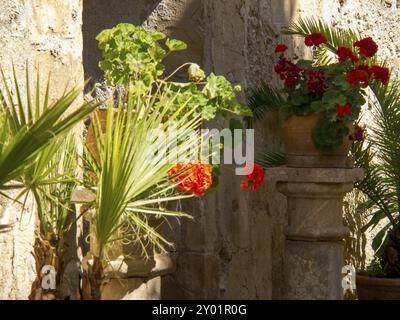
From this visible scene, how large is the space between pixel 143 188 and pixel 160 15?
1.78 metres

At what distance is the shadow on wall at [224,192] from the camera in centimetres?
520

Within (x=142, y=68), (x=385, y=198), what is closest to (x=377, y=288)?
(x=385, y=198)

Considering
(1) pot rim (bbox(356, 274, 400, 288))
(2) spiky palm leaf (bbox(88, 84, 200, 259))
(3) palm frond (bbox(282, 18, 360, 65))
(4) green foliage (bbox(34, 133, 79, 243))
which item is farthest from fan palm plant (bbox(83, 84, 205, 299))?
(1) pot rim (bbox(356, 274, 400, 288))

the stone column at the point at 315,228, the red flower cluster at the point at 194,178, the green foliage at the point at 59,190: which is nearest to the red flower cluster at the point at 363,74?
the stone column at the point at 315,228

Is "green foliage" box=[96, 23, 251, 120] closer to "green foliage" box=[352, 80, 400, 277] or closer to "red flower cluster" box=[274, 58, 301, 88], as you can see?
"red flower cluster" box=[274, 58, 301, 88]

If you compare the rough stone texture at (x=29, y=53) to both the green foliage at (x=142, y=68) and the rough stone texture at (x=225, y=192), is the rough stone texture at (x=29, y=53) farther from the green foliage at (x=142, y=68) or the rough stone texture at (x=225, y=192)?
the rough stone texture at (x=225, y=192)

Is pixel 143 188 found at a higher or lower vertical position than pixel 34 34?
lower

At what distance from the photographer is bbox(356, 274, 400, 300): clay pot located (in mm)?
5961
